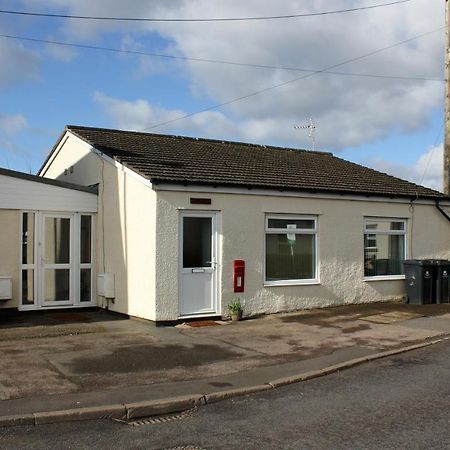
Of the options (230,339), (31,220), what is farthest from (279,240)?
(31,220)

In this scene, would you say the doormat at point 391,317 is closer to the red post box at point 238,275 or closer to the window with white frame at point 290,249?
the window with white frame at point 290,249

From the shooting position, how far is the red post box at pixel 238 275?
1234 centimetres

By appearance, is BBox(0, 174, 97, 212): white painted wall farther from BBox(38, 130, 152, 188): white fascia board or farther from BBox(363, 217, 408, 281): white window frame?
BBox(363, 217, 408, 281): white window frame

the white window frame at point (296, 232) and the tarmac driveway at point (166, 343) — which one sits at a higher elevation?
the white window frame at point (296, 232)

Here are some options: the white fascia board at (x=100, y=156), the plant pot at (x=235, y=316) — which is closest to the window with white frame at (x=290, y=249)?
the plant pot at (x=235, y=316)

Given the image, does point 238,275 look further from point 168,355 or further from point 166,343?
point 168,355

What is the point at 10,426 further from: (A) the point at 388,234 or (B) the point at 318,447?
(A) the point at 388,234

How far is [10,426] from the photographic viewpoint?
568cm

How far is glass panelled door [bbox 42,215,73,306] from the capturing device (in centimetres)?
1304

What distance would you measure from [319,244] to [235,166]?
2754 millimetres

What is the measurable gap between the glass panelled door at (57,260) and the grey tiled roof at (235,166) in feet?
6.62

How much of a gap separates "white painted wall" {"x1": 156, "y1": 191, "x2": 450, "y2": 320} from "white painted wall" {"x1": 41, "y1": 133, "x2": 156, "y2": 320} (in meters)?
0.30

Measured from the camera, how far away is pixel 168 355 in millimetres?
8797

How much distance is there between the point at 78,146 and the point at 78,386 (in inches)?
363
